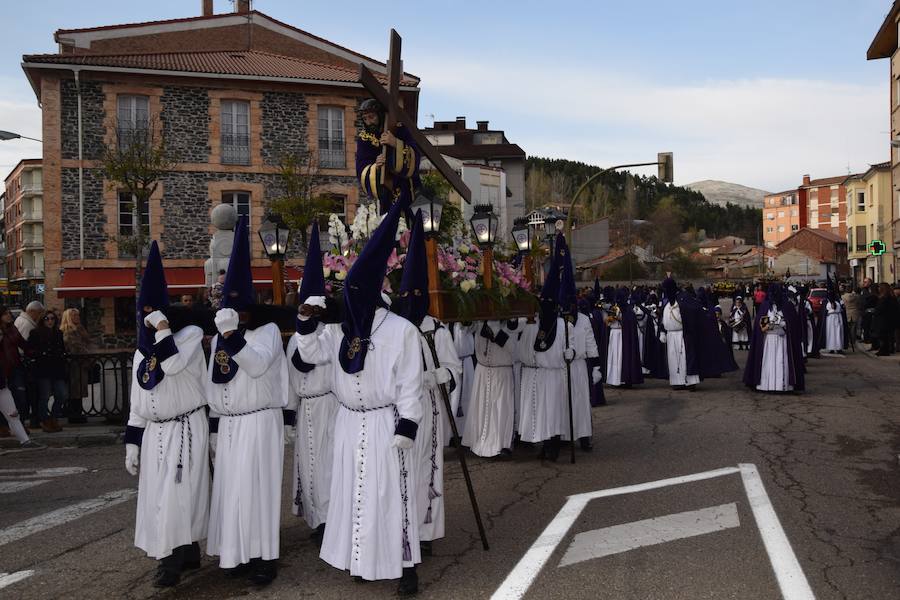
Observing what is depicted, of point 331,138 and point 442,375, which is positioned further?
point 331,138

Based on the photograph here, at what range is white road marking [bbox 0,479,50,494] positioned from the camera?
327 inches

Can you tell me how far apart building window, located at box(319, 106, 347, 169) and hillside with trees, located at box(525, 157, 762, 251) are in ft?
150

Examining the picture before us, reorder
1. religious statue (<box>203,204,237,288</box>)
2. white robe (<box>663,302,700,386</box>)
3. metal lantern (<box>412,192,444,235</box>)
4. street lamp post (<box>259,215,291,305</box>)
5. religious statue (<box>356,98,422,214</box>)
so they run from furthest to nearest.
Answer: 1. white robe (<box>663,302,700,386</box>)
2. religious statue (<box>203,204,237,288</box>)
3. street lamp post (<box>259,215,291,305</box>)
4. religious statue (<box>356,98,422,214</box>)
5. metal lantern (<box>412,192,444,235</box>)

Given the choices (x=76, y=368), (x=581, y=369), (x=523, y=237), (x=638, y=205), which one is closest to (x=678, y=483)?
(x=581, y=369)

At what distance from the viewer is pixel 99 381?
40.5 feet

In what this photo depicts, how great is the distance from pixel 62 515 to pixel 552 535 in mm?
4440

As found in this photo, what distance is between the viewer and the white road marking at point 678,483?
5023mm

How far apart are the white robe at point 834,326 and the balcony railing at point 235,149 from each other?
18742 mm

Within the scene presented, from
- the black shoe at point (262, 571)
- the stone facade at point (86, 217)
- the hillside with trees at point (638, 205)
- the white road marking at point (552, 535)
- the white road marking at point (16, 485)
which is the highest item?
the hillside with trees at point (638, 205)

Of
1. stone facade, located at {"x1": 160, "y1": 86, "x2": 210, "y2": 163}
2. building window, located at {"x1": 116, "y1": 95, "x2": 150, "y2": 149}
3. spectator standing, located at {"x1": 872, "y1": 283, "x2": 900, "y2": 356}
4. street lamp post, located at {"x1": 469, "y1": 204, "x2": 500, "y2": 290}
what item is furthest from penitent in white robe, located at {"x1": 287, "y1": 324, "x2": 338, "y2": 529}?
stone facade, located at {"x1": 160, "y1": 86, "x2": 210, "y2": 163}

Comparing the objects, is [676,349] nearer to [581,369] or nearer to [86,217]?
[581,369]

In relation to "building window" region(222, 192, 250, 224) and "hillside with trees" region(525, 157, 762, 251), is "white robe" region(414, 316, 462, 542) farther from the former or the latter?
"hillside with trees" region(525, 157, 762, 251)

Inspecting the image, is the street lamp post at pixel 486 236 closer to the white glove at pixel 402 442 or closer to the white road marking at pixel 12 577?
the white glove at pixel 402 442

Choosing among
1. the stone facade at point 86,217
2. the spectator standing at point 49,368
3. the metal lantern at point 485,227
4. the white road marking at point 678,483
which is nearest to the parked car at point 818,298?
the white road marking at point 678,483
